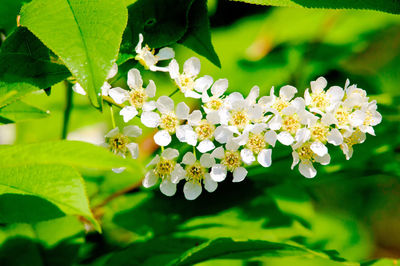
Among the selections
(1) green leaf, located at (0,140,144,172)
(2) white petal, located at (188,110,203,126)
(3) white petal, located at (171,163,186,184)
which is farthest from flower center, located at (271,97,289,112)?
(1) green leaf, located at (0,140,144,172)

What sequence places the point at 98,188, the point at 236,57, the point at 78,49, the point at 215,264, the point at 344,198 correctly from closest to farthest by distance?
the point at 78,49, the point at 215,264, the point at 98,188, the point at 236,57, the point at 344,198

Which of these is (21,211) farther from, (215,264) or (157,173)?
(215,264)

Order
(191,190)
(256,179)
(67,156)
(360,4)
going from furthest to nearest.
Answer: (256,179)
(191,190)
(360,4)
(67,156)

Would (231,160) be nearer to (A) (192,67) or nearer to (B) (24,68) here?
(A) (192,67)

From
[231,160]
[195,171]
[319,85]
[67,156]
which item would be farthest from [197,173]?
[67,156]

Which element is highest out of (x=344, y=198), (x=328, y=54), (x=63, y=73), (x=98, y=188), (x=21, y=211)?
(x=328, y=54)

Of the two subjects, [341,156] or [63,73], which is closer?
[63,73]

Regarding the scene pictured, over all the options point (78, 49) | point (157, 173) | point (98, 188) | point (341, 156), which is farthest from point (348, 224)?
point (78, 49)

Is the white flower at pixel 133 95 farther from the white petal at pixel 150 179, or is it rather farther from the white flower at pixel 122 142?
the white petal at pixel 150 179
